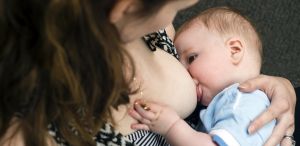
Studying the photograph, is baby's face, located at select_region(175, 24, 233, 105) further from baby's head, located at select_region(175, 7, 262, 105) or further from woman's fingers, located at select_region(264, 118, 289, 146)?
woman's fingers, located at select_region(264, 118, 289, 146)

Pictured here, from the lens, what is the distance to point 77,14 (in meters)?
0.54

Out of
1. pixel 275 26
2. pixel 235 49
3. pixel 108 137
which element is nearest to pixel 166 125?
pixel 108 137

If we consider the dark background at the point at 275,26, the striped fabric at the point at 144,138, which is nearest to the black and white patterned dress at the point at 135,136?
the striped fabric at the point at 144,138

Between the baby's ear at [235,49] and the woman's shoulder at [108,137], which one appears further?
the baby's ear at [235,49]

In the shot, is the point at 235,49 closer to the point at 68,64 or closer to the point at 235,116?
the point at 235,116

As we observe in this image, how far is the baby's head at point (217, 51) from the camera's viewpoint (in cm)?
102

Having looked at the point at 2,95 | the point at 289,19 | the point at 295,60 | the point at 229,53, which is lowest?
the point at 295,60

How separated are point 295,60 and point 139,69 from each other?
2.95 ft

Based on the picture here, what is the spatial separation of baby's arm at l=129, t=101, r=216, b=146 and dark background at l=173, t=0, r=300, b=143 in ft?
2.45

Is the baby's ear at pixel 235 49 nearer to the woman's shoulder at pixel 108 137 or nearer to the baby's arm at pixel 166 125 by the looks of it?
the baby's arm at pixel 166 125

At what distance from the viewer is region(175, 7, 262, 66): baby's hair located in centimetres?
104

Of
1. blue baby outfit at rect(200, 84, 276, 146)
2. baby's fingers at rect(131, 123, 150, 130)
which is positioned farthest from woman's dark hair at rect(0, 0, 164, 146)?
blue baby outfit at rect(200, 84, 276, 146)

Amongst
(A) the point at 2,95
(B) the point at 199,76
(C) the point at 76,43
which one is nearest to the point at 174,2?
(C) the point at 76,43

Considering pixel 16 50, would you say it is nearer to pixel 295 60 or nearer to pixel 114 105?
pixel 114 105
